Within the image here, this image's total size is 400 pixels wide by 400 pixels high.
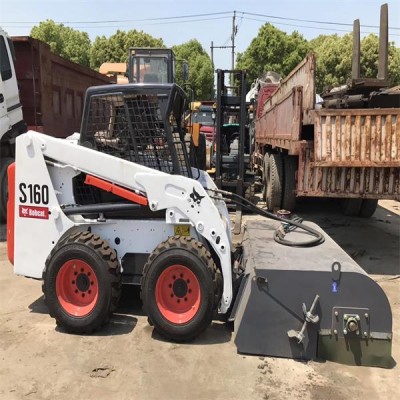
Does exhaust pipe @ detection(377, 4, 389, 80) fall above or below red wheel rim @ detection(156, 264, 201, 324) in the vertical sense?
above

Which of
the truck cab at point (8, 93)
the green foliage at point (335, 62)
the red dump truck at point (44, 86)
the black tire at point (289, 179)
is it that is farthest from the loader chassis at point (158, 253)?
the green foliage at point (335, 62)

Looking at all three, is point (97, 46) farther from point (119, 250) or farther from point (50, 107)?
point (119, 250)

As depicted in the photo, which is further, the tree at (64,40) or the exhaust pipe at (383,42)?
the tree at (64,40)

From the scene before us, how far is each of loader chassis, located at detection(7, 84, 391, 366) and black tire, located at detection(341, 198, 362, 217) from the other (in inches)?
186

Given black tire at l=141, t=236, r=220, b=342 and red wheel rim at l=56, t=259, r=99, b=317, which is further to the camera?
red wheel rim at l=56, t=259, r=99, b=317

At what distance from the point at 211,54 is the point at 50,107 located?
39.3 meters

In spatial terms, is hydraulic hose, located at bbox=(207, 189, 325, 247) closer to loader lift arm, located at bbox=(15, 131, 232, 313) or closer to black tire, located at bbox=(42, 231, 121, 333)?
loader lift arm, located at bbox=(15, 131, 232, 313)

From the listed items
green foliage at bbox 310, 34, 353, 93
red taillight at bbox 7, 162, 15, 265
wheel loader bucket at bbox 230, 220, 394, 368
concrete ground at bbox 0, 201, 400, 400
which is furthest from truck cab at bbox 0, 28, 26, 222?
green foliage at bbox 310, 34, 353, 93

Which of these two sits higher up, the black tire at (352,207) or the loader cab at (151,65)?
the loader cab at (151,65)

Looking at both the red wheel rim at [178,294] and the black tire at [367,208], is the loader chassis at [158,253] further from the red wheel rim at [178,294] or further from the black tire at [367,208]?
the black tire at [367,208]

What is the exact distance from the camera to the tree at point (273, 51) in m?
30.1

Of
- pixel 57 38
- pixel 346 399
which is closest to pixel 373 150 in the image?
pixel 346 399

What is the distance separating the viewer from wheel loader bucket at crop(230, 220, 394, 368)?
3.29 meters

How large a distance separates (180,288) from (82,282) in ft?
2.68
